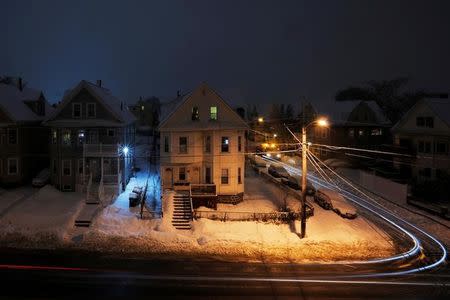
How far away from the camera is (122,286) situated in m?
18.8

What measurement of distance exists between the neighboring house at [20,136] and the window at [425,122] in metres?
39.4

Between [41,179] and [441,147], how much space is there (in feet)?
128

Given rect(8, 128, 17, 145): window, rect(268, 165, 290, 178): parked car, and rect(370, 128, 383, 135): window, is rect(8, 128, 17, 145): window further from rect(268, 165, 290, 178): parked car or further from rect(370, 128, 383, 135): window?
rect(370, 128, 383, 135): window

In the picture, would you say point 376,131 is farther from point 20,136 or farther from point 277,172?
point 20,136

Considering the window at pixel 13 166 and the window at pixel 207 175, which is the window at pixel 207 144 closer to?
the window at pixel 207 175

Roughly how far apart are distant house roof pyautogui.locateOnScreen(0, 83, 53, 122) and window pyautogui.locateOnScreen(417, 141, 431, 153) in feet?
130

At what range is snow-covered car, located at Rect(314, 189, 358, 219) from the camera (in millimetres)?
31134

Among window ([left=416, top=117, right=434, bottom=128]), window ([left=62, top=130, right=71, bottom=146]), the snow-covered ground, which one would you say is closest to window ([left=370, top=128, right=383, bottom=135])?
window ([left=416, top=117, right=434, bottom=128])

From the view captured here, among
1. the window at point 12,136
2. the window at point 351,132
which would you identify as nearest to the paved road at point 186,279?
the window at point 12,136

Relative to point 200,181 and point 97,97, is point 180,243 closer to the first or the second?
point 200,181

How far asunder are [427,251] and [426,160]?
19.1 meters

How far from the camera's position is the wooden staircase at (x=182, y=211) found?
29.0m

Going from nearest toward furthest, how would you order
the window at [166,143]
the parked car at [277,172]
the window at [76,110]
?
the window at [166,143], the window at [76,110], the parked car at [277,172]

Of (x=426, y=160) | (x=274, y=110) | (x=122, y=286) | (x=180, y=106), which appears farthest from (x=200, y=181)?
(x=274, y=110)
